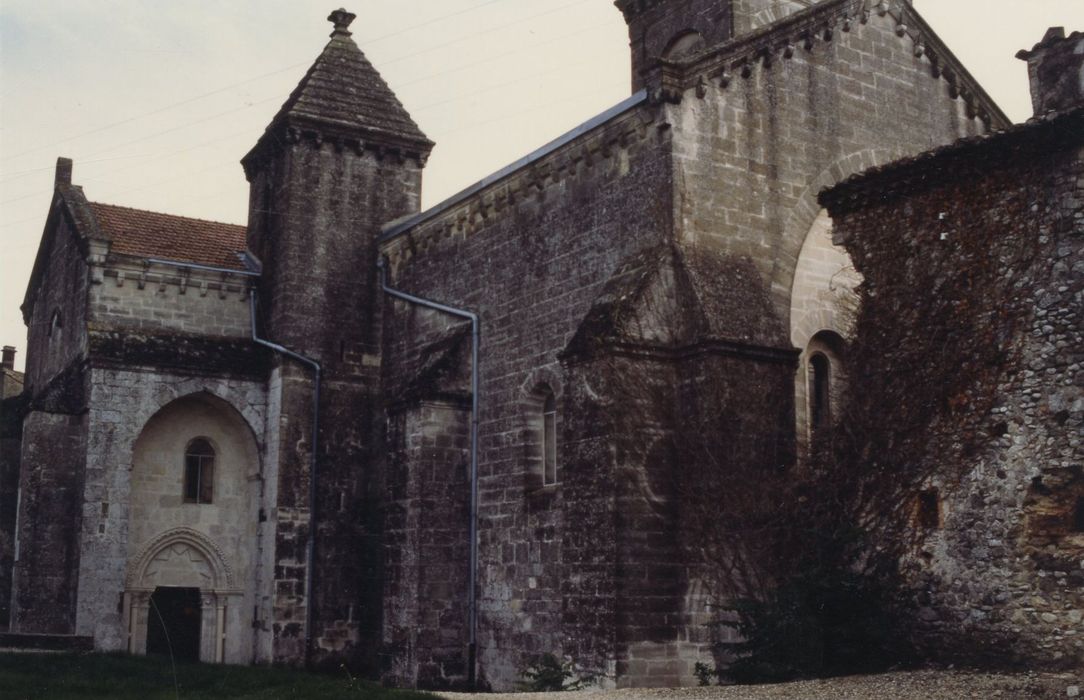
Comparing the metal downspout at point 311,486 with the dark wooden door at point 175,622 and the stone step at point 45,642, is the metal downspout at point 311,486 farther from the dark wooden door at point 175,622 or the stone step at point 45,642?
the stone step at point 45,642

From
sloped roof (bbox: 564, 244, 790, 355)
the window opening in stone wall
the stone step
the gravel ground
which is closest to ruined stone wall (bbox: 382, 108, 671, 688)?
sloped roof (bbox: 564, 244, 790, 355)

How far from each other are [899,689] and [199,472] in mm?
15186

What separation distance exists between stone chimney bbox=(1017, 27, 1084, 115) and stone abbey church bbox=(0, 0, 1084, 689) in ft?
0.16

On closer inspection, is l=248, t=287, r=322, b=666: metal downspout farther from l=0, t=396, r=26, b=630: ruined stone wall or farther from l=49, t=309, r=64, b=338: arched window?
l=0, t=396, r=26, b=630: ruined stone wall

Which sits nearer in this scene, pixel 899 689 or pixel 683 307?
pixel 899 689

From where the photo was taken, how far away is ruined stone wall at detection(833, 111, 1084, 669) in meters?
12.8

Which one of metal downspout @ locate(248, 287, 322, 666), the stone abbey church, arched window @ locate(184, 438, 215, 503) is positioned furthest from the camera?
arched window @ locate(184, 438, 215, 503)

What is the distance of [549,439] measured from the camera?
60.7 feet

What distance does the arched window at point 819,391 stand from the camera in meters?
16.7

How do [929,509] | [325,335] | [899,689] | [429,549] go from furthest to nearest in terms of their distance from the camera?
[325,335], [429,549], [929,509], [899,689]

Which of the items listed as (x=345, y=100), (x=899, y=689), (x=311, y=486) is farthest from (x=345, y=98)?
(x=899, y=689)

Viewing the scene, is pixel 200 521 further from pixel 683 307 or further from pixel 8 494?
pixel 683 307

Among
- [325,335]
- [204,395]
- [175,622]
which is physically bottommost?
[175,622]

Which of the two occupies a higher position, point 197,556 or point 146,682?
point 197,556
